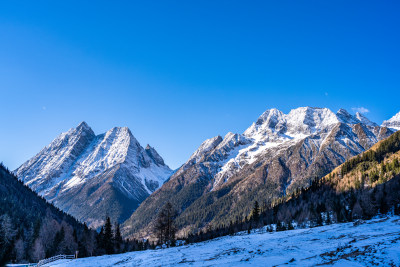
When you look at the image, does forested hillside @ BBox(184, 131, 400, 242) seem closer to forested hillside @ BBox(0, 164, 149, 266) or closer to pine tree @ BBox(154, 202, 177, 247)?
pine tree @ BBox(154, 202, 177, 247)

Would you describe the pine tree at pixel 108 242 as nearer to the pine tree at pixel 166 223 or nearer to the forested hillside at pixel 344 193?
the pine tree at pixel 166 223

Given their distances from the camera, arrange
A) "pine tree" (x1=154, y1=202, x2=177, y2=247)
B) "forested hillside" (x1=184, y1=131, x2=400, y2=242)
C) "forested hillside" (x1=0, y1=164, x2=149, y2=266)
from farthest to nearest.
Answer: "forested hillside" (x1=184, y1=131, x2=400, y2=242), "forested hillside" (x1=0, y1=164, x2=149, y2=266), "pine tree" (x1=154, y1=202, x2=177, y2=247)

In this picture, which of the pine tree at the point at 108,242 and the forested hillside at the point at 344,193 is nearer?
the pine tree at the point at 108,242

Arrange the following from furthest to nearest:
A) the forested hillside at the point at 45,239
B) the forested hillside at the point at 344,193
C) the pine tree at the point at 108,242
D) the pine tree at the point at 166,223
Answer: the forested hillside at the point at 344,193
the forested hillside at the point at 45,239
the pine tree at the point at 108,242
the pine tree at the point at 166,223

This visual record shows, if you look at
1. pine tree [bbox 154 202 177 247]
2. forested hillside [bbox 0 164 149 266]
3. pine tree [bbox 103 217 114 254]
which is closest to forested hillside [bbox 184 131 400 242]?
pine tree [bbox 154 202 177 247]

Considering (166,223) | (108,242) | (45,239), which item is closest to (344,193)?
(166,223)

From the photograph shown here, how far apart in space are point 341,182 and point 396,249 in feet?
511

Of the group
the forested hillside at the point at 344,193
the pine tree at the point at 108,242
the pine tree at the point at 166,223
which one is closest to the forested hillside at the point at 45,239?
the pine tree at the point at 108,242

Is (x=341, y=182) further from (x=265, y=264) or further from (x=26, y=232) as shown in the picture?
(x=26, y=232)

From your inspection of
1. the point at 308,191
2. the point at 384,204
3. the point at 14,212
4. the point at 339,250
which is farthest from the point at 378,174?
the point at 14,212

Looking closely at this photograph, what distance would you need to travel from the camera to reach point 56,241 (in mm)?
99625

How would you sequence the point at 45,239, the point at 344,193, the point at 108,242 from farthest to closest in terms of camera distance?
the point at 344,193 → the point at 45,239 → the point at 108,242

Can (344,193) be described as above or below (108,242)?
above

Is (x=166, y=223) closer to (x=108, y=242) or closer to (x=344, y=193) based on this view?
(x=108, y=242)
